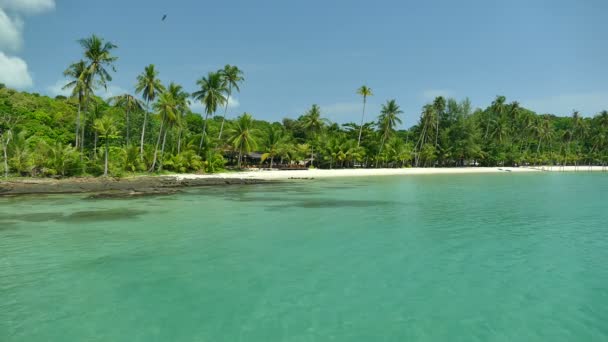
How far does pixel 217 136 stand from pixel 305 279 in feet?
Answer: 173

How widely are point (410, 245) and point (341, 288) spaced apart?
13.6ft

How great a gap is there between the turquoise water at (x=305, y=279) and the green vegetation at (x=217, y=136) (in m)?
22.2

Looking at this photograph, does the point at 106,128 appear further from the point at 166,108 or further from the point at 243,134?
the point at 243,134

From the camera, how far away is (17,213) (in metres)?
17.2

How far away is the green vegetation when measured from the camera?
108 feet

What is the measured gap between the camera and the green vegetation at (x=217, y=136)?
108ft

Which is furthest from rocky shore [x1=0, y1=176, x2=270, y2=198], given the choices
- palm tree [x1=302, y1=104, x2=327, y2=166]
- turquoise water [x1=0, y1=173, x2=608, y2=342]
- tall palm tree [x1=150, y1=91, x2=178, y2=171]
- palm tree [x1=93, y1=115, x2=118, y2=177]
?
palm tree [x1=302, y1=104, x2=327, y2=166]

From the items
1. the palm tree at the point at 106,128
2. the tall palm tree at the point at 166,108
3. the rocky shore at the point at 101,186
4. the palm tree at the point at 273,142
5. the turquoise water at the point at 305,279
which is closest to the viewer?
the turquoise water at the point at 305,279

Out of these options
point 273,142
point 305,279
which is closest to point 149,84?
point 273,142

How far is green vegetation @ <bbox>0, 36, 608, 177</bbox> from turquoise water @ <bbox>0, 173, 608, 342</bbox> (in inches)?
875

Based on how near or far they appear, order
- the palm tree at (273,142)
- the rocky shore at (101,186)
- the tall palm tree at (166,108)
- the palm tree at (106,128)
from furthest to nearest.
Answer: the palm tree at (273,142) < the tall palm tree at (166,108) < the palm tree at (106,128) < the rocky shore at (101,186)

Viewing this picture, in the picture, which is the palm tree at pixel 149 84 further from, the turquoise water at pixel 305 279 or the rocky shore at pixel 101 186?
the turquoise water at pixel 305 279

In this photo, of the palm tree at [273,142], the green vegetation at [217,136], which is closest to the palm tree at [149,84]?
the green vegetation at [217,136]

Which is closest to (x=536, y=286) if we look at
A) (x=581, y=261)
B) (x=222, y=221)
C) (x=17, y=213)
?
(x=581, y=261)
